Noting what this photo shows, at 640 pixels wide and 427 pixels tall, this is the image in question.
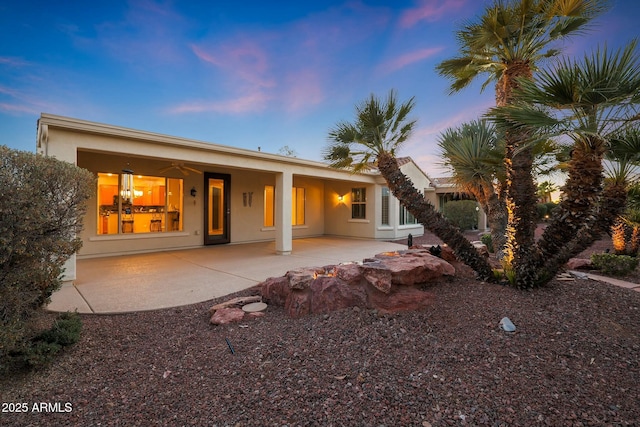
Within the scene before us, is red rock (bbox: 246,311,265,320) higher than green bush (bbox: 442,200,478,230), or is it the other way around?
green bush (bbox: 442,200,478,230)

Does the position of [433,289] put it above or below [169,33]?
below

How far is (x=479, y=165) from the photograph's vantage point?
6117 millimetres

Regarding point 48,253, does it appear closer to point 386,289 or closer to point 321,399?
point 321,399

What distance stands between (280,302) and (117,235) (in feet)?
25.2

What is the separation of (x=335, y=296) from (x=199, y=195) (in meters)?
8.92

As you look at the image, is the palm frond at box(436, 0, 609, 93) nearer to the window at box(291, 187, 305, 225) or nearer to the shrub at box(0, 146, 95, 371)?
the shrub at box(0, 146, 95, 371)

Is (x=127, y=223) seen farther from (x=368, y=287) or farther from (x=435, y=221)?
(x=435, y=221)

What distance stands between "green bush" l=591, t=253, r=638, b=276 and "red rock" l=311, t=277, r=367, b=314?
637 cm

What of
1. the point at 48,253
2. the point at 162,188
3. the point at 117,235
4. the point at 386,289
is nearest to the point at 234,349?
the point at 386,289

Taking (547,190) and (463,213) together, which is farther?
(547,190)

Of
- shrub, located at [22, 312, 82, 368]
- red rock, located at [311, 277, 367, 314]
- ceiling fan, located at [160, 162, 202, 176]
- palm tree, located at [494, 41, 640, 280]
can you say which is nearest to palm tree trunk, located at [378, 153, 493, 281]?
palm tree, located at [494, 41, 640, 280]

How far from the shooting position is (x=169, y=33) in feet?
29.5

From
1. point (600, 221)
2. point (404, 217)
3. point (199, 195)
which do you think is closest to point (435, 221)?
point (600, 221)

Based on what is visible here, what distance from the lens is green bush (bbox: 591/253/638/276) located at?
19.7ft
